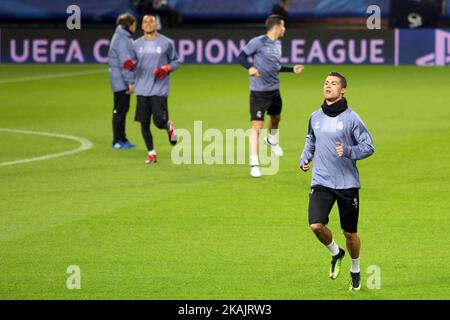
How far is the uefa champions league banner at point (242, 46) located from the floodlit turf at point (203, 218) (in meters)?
10.1

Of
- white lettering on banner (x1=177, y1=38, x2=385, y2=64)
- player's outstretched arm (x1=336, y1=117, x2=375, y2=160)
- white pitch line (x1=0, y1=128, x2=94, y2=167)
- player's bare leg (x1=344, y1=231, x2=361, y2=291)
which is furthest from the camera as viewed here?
white lettering on banner (x1=177, y1=38, x2=385, y2=64)

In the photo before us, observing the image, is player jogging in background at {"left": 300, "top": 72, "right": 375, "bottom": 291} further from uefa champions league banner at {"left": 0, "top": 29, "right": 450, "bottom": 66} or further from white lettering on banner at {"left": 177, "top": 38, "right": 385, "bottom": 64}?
white lettering on banner at {"left": 177, "top": 38, "right": 385, "bottom": 64}

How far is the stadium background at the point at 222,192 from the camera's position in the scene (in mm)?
11195

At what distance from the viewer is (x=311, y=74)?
33.8 m

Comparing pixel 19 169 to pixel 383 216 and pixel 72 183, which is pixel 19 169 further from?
pixel 383 216

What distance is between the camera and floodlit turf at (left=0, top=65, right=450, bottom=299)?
1097 cm

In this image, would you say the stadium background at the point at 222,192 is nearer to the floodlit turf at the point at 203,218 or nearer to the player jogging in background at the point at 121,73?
the floodlit turf at the point at 203,218

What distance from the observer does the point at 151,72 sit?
60.1 feet

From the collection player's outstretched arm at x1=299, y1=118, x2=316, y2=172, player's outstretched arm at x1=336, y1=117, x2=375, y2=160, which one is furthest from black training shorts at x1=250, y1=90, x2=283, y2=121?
player's outstretched arm at x1=336, y1=117, x2=375, y2=160

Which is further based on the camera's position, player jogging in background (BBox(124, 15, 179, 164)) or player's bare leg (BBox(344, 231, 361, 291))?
player jogging in background (BBox(124, 15, 179, 164))

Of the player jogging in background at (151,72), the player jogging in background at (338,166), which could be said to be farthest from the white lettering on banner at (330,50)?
the player jogging in background at (338,166)

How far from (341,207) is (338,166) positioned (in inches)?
14.7

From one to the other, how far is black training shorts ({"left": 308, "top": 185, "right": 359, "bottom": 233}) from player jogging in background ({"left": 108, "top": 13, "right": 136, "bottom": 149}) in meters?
9.39

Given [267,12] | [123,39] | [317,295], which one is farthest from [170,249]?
[267,12]
